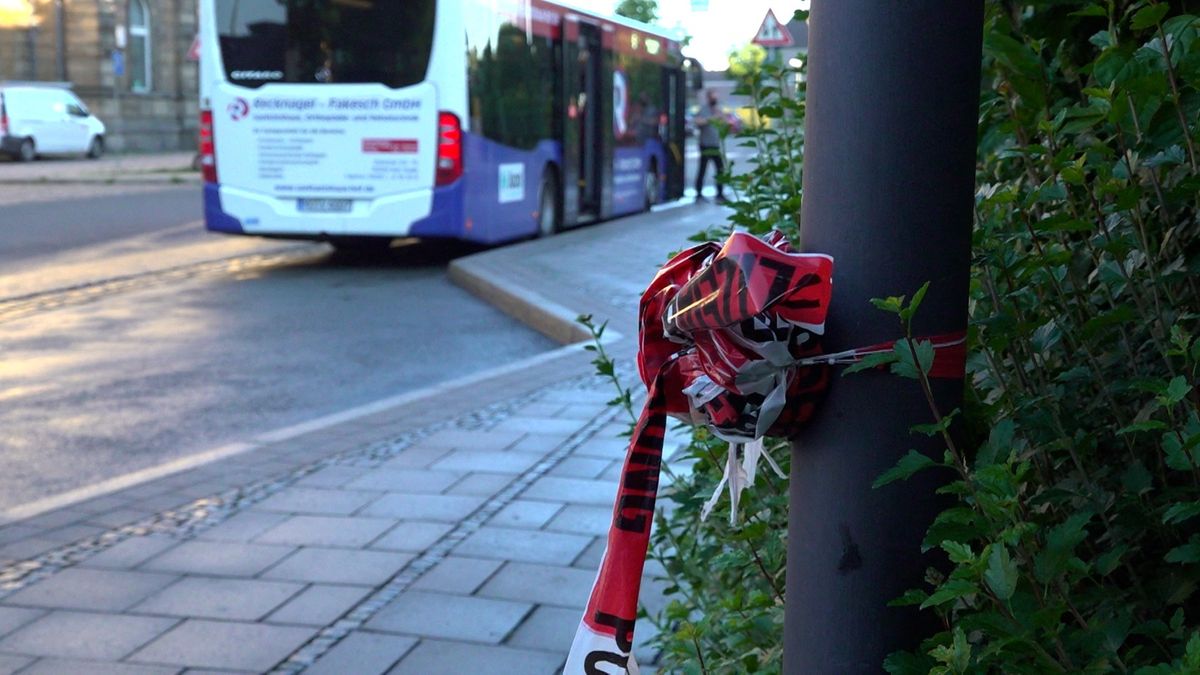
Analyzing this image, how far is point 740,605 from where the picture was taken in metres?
2.75

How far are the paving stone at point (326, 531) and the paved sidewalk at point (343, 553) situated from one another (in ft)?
0.04

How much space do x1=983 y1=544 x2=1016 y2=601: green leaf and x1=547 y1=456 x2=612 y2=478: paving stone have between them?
4582 mm

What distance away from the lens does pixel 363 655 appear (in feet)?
13.3

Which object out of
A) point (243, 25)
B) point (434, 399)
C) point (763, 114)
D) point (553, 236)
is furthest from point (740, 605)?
point (553, 236)

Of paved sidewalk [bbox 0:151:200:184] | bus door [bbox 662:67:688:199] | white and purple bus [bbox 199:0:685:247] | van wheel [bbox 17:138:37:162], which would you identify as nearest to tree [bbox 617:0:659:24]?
paved sidewalk [bbox 0:151:200:184]

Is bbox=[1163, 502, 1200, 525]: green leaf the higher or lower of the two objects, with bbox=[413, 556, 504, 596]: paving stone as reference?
higher

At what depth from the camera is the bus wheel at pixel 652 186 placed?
915 inches

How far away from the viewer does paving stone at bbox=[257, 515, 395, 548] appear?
5.16 meters

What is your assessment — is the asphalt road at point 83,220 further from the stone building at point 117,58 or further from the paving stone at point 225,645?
the stone building at point 117,58

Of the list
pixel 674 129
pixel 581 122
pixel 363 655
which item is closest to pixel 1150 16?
pixel 363 655

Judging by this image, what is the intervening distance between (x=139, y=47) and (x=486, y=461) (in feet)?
139

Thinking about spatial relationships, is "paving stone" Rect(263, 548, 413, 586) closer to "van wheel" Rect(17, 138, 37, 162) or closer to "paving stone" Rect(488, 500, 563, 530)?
"paving stone" Rect(488, 500, 563, 530)

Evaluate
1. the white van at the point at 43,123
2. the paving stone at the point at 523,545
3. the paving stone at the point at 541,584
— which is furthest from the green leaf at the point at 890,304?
the white van at the point at 43,123

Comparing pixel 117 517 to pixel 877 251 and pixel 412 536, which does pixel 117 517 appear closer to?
pixel 412 536
